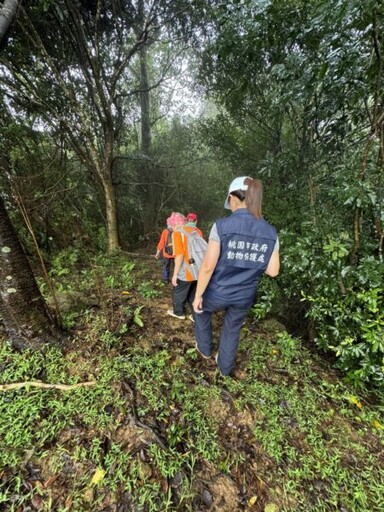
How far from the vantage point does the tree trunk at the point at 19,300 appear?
199 centimetres

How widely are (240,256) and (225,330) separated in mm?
809

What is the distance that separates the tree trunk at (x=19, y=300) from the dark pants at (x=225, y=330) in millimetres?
1513

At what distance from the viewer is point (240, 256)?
1943mm

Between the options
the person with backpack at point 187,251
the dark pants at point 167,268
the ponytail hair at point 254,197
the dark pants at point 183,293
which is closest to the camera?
the ponytail hair at point 254,197

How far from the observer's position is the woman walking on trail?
186 centimetres

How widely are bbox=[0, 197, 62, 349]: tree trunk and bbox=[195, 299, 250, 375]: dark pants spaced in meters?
1.51

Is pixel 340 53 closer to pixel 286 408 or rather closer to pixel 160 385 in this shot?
pixel 286 408

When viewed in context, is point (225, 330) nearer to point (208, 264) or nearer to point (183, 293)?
point (208, 264)

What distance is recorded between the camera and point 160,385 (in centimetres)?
221

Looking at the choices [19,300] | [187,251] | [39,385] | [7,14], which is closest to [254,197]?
[187,251]

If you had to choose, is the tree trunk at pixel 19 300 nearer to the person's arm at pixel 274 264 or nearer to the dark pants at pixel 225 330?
the dark pants at pixel 225 330

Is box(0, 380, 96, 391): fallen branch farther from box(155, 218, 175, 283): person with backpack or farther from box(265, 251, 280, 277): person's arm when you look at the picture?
box(155, 218, 175, 283): person with backpack

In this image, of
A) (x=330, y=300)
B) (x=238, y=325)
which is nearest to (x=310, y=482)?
(x=238, y=325)

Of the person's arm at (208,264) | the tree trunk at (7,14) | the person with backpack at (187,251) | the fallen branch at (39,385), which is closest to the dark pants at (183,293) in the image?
the person with backpack at (187,251)
